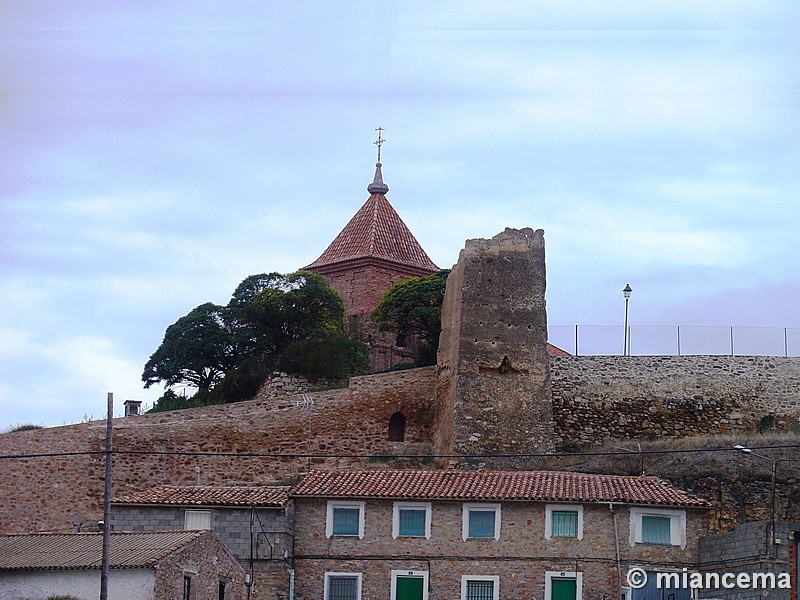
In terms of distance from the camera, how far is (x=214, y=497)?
40000mm

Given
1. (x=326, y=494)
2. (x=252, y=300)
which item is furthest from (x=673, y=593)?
(x=252, y=300)

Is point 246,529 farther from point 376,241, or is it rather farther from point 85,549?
point 376,241

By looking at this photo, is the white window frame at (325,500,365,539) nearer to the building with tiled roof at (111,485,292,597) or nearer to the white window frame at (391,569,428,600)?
the building with tiled roof at (111,485,292,597)

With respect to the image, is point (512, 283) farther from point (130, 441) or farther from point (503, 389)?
point (130, 441)

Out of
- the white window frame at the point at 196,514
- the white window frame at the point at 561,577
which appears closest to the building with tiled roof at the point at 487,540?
the white window frame at the point at 561,577

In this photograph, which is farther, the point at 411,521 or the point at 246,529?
the point at 411,521

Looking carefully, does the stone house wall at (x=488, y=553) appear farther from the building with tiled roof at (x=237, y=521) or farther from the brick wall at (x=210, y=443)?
the brick wall at (x=210, y=443)

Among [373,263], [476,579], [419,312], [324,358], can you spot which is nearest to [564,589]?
[476,579]

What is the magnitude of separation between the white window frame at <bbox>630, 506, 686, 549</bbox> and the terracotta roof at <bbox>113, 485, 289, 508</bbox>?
7.66 metres

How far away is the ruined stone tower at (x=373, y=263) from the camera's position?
58.2m

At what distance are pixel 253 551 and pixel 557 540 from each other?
6.60m

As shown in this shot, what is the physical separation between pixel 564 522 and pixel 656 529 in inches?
80.4

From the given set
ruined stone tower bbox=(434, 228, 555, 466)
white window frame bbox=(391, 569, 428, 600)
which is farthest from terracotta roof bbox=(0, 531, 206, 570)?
ruined stone tower bbox=(434, 228, 555, 466)

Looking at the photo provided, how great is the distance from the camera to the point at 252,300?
55.6 metres
